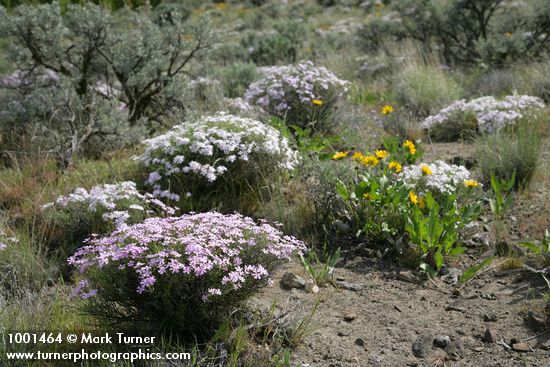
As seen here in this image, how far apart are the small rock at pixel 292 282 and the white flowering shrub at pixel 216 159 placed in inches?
44.3

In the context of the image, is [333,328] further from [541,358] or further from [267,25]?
[267,25]

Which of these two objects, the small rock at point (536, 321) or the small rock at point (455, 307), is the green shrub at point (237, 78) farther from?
the small rock at point (536, 321)

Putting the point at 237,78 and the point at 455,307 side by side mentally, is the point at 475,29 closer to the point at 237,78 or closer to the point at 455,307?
the point at 237,78

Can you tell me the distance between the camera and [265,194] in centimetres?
493

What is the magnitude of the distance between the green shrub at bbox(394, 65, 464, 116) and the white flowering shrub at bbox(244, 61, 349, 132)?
1651mm

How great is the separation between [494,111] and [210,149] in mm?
3437

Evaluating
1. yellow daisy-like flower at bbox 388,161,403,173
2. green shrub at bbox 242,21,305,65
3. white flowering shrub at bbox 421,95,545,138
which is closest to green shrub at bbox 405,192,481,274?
yellow daisy-like flower at bbox 388,161,403,173

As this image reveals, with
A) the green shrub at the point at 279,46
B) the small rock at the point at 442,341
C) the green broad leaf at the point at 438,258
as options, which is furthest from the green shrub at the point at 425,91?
the small rock at the point at 442,341

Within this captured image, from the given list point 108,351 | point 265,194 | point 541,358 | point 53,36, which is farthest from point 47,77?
point 541,358

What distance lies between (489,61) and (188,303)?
8.17m

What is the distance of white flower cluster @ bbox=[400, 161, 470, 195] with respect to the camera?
14.7 feet

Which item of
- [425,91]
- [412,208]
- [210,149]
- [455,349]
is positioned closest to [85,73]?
[210,149]

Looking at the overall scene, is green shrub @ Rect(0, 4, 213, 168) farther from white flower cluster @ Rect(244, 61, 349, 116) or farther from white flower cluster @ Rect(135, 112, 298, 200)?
white flower cluster @ Rect(135, 112, 298, 200)

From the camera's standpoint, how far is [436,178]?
4.55 meters
